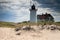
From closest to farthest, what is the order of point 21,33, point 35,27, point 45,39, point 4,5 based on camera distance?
point 45,39 < point 21,33 < point 35,27 < point 4,5

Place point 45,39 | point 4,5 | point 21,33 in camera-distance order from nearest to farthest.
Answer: point 45,39 < point 21,33 < point 4,5

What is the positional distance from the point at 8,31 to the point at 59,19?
1849 mm

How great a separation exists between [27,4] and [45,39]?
77.3 inches

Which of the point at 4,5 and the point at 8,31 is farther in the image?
the point at 4,5

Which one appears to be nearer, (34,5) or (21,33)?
(21,33)

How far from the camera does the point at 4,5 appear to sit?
5.73 m

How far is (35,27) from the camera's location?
534 centimetres

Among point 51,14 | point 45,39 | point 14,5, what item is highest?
point 14,5

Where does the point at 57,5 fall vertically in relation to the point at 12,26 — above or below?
above

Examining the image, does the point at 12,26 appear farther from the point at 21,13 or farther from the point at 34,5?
the point at 34,5

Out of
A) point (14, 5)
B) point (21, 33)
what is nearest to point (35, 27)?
point (21, 33)

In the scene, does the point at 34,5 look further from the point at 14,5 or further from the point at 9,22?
the point at 9,22

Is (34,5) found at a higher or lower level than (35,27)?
higher

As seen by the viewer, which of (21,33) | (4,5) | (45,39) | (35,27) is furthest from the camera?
(4,5)
